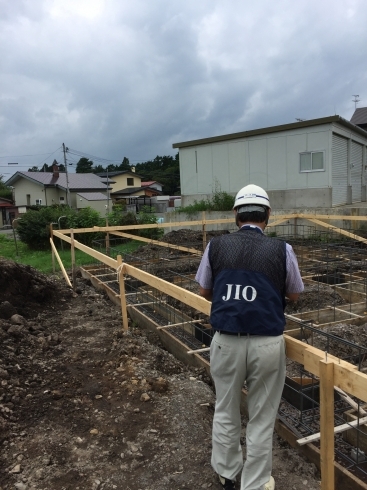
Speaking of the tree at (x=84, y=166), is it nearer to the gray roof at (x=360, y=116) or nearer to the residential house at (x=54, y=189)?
the residential house at (x=54, y=189)

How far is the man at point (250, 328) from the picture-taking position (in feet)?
7.64

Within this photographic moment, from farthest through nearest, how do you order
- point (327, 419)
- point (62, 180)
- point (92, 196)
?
point (62, 180) → point (92, 196) → point (327, 419)

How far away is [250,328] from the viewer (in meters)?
2.31

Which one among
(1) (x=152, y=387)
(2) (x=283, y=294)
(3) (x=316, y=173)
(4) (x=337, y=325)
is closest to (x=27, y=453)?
(1) (x=152, y=387)

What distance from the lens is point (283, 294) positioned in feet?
8.14

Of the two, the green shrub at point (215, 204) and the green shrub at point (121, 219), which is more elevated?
the green shrub at point (215, 204)

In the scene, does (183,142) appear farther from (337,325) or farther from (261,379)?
(261,379)

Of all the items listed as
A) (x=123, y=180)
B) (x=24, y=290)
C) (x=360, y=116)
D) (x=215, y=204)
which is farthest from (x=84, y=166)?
(x=24, y=290)

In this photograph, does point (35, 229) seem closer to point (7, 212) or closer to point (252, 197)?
point (252, 197)

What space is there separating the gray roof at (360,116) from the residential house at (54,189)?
76.6ft

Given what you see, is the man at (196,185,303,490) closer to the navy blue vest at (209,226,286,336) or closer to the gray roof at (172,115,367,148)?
the navy blue vest at (209,226,286,336)

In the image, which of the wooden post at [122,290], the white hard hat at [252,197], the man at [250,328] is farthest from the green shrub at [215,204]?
the man at [250,328]

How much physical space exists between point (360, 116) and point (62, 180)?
2926 centimetres

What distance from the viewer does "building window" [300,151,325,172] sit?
15.9 metres
